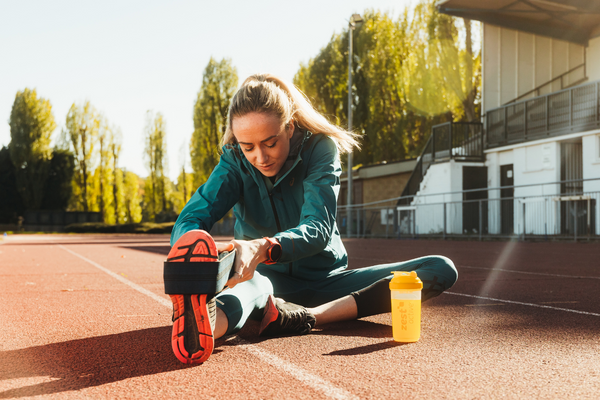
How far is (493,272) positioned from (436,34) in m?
24.2

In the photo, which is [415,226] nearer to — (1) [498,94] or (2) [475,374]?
(1) [498,94]

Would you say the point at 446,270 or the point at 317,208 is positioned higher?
the point at 317,208

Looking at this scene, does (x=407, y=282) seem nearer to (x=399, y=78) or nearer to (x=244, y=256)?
(x=244, y=256)

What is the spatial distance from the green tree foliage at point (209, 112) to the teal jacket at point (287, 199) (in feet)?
136

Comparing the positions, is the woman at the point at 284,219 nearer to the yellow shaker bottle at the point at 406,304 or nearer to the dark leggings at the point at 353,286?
the dark leggings at the point at 353,286

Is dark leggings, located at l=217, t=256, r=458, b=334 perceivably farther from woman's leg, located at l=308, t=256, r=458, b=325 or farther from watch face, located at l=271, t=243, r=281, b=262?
watch face, located at l=271, t=243, r=281, b=262

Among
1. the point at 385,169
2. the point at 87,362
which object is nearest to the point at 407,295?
the point at 87,362

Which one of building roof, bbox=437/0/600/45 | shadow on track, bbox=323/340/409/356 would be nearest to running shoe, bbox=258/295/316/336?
shadow on track, bbox=323/340/409/356

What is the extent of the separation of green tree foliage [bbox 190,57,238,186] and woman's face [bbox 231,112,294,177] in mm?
41826

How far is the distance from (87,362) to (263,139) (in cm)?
136

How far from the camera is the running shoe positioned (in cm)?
305

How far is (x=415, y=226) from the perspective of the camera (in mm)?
19875

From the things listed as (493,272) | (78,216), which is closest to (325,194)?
(493,272)

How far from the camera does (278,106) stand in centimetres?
303
